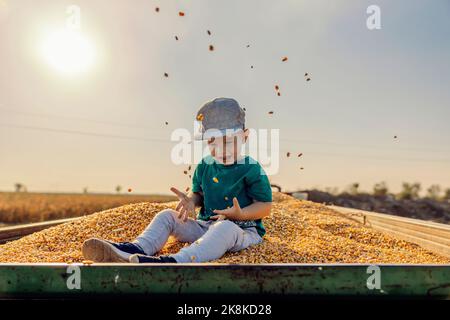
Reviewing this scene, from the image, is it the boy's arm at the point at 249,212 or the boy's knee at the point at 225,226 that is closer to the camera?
the boy's knee at the point at 225,226

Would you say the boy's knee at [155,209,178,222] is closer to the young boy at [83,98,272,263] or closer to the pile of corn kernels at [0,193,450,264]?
the young boy at [83,98,272,263]

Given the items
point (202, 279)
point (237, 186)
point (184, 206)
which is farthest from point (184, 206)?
point (202, 279)

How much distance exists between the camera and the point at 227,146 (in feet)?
10.4

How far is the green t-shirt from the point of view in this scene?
10.4 feet

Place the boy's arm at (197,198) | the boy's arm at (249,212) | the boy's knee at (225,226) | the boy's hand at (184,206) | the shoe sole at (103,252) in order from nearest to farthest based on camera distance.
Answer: the shoe sole at (103,252) < the boy's knee at (225,226) < the boy's arm at (249,212) < the boy's hand at (184,206) < the boy's arm at (197,198)

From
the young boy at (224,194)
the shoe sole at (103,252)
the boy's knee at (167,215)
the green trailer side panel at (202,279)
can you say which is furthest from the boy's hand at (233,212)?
the green trailer side panel at (202,279)

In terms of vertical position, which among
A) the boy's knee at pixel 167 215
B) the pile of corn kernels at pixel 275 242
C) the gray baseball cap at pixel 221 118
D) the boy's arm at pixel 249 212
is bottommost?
the pile of corn kernels at pixel 275 242

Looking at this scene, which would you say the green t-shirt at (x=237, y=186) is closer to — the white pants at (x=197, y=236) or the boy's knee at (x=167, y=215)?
the white pants at (x=197, y=236)

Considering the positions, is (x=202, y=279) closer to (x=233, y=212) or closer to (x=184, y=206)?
Answer: (x=233, y=212)

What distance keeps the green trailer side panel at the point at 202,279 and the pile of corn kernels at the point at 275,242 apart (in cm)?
78

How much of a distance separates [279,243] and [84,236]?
4.64ft

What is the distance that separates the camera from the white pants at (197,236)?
2580 millimetres
